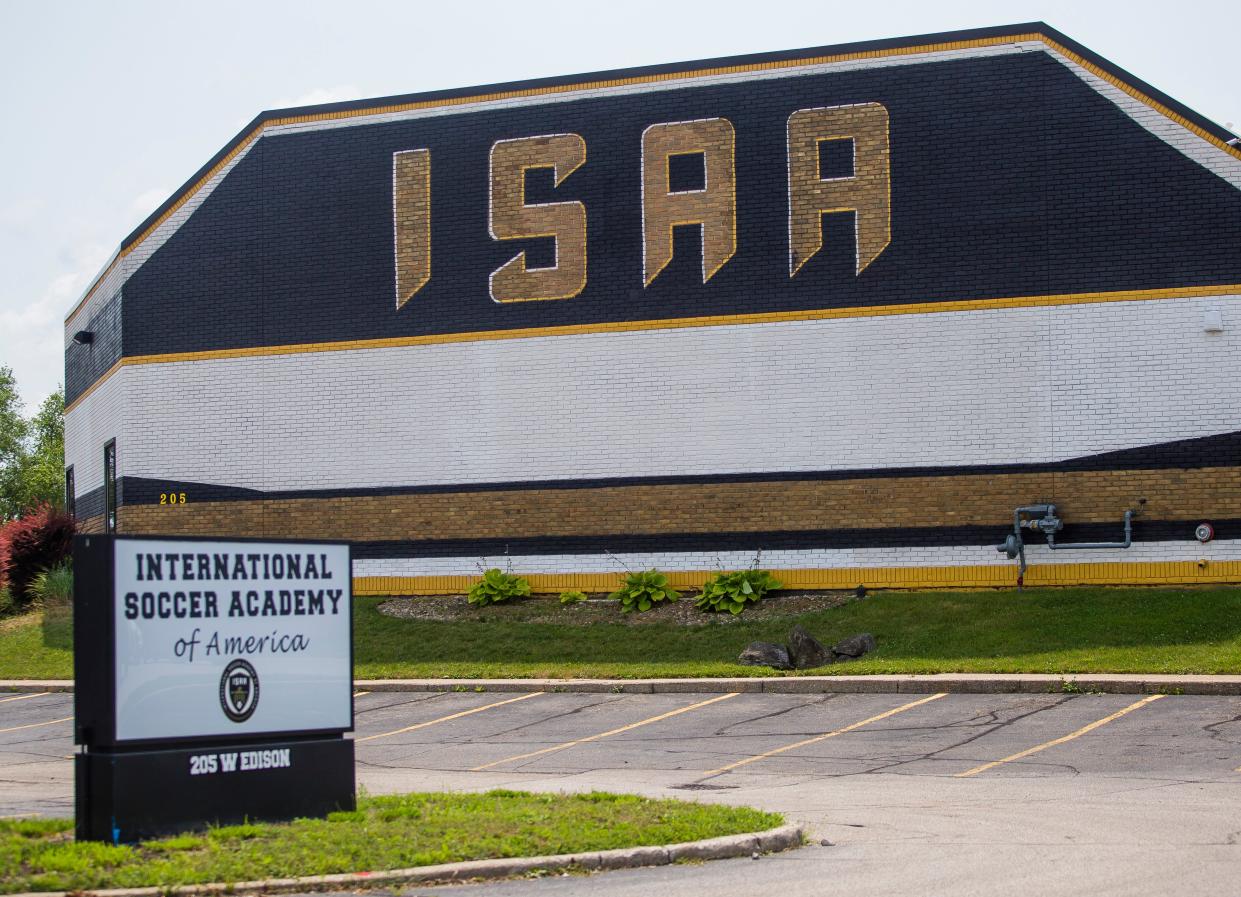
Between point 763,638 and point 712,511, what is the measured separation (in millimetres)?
3456

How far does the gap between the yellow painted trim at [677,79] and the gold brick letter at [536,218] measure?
994 millimetres

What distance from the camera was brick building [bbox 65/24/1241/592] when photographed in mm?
25188

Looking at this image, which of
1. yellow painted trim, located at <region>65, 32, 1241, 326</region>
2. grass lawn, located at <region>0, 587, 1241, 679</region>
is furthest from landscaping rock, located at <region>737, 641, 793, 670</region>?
yellow painted trim, located at <region>65, 32, 1241, 326</region>

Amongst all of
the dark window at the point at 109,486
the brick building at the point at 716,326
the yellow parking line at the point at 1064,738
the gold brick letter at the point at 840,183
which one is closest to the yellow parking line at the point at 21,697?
the brick building at the point at 716,326

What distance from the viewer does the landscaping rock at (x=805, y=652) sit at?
21875 millimetres

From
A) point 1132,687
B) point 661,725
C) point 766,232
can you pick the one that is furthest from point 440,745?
point 766,232

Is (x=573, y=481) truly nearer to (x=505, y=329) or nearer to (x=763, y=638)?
(x=505, y=329)

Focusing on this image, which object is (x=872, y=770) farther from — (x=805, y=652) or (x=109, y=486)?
(x=109, y=486)

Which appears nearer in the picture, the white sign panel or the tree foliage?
the white sign panel

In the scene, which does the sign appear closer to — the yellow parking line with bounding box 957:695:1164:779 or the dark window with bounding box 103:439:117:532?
the yellow parking line with bounding box 957:695:1164:779

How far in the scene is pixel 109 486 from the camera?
3170 cm

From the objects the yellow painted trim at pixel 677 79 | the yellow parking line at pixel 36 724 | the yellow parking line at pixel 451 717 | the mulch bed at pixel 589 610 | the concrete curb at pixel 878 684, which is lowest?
the yellow parking line at pixel 36 724

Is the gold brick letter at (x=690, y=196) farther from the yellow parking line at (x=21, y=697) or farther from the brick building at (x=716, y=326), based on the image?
the yellow parking line at (x=21, y=697)

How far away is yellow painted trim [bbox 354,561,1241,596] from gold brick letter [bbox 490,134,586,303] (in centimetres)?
525
